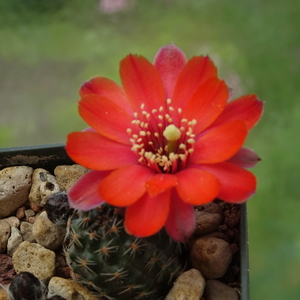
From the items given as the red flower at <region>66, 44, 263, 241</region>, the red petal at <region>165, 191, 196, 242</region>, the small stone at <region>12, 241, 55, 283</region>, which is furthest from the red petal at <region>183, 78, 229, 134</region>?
the small stone at <region>12, 241, 55, 283</region>

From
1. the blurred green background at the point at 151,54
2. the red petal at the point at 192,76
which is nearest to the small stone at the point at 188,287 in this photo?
the red petal at the point at 192,76

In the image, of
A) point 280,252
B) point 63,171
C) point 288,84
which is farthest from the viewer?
point 288,84

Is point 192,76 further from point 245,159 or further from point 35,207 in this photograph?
point 35,207

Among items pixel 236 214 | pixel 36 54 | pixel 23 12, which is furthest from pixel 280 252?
pixel 23 12

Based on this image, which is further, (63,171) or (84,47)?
(84,47)

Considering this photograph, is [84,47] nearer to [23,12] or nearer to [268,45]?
[23,12]

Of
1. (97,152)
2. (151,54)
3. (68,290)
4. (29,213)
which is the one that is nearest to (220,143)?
(97,152)
